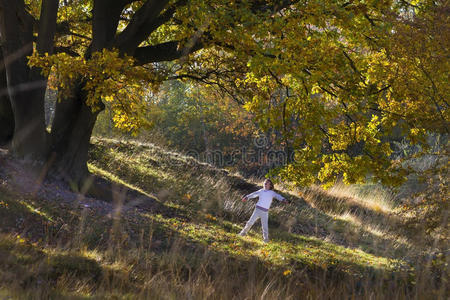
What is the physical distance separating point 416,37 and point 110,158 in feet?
34.9

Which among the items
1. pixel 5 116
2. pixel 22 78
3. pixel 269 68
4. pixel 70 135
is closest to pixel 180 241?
pixel 269 68

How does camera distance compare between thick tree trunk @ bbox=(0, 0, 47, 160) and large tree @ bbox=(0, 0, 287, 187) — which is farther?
thick tree trunk @ bbox=(0, 0, 47, 160)

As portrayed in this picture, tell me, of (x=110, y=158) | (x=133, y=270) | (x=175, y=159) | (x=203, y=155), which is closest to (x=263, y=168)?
(x=203, y=155)

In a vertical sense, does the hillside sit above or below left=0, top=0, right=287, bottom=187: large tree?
below

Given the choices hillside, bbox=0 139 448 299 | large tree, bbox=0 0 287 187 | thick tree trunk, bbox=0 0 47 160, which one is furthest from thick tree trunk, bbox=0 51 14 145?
thick tree trunk, bbox=0 0 47 160

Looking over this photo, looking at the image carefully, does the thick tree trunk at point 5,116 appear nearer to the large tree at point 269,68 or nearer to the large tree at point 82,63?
the large tree at point 82,63

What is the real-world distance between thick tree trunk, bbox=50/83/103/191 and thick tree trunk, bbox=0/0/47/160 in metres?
0.61

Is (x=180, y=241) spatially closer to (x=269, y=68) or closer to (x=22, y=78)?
(x=269, y=68)

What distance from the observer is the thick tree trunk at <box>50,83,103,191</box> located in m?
10.9

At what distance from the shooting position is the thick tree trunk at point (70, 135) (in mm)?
10852

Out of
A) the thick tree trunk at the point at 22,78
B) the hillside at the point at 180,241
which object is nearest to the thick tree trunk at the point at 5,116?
the hillside at the point at 180,241

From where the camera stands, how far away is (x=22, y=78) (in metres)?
9.98

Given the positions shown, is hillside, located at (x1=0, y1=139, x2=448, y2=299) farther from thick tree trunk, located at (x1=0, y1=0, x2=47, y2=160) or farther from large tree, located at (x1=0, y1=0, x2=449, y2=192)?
large tree, located at (x1=0, y1=0, x2=449, y2=192)

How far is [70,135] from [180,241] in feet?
14.1
